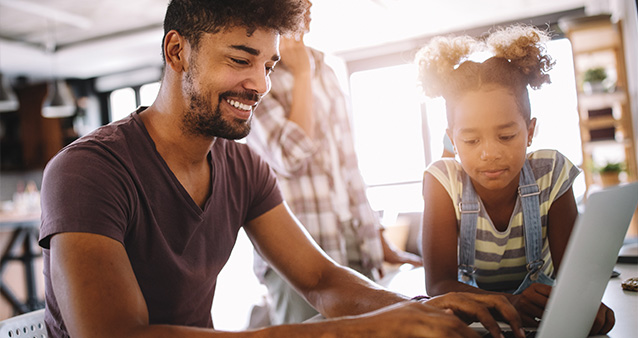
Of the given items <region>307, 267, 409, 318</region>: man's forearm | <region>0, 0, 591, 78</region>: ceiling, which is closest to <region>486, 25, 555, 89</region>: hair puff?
<region>307, 267, 409, 318</region>: man's forearm

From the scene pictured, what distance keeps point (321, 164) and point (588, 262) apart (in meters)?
1.18

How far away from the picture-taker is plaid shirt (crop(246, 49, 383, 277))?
1595mm

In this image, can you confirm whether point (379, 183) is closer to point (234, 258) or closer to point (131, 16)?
point (234, 258)

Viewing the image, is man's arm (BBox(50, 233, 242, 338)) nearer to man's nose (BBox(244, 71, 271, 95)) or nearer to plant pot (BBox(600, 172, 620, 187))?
man's nose (BBox(244, 71, 271, 95))

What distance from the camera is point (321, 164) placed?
170 centimetres

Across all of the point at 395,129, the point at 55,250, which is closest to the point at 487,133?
the point at 55,250

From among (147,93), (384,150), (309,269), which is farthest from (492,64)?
(147,93)

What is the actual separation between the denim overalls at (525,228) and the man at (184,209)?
21 centimetres

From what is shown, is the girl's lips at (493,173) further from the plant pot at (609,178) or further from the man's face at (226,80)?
the plant pot at (609,178)

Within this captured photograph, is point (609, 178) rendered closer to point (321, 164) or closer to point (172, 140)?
point (321, 164)

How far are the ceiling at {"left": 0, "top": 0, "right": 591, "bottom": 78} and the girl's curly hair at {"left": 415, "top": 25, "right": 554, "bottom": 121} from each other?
3633mm

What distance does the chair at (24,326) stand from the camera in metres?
0.93

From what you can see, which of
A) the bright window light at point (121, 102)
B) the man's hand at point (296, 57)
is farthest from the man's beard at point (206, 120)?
the bright window light at point (121, 102)

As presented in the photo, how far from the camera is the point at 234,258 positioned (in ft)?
18.8
